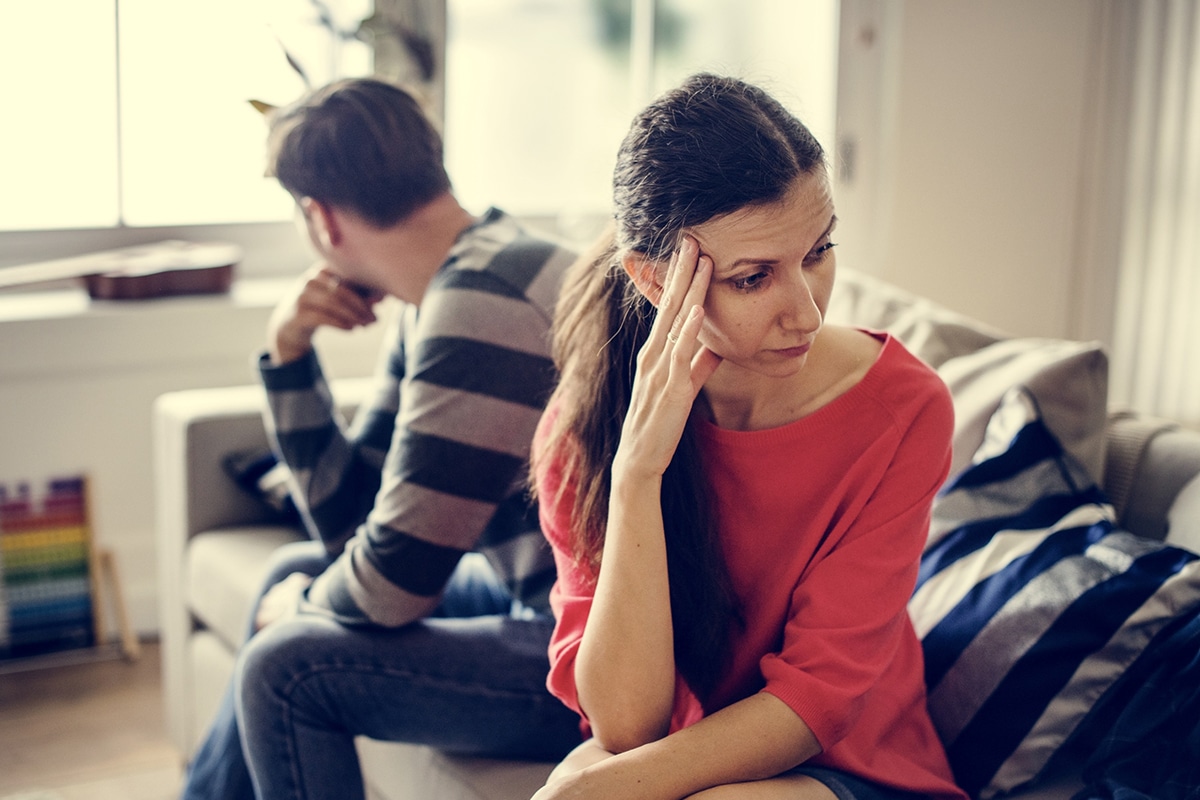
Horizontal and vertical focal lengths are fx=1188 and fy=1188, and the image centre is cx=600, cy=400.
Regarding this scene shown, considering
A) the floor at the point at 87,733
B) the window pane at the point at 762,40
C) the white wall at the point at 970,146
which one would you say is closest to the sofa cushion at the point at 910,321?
the floor at the point at 87,733

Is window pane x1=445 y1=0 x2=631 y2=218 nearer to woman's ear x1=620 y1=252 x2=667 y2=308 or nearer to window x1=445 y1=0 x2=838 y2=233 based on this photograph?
window x1=445 y1=0 x2=838 y2=233

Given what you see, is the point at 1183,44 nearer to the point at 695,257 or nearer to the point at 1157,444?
the point at 1157,444

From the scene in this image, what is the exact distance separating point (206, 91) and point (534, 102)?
0.82 metres

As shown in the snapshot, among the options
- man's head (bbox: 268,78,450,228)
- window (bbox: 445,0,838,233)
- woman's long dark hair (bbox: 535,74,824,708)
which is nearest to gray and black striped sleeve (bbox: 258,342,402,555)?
man's head (bbox: 268,78,450,228)

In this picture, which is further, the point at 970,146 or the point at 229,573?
the point at 970,146

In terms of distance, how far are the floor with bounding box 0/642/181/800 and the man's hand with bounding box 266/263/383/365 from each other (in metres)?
0.84

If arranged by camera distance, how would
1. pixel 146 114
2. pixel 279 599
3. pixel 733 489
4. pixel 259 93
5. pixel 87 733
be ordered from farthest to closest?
pixel 259 93 < pixel 146 114 < pixel 87 733 < pixel 279 599 < pixel 733 489

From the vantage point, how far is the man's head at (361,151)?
4.83ft

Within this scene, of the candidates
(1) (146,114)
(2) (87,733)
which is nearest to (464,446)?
(2) (87,733)

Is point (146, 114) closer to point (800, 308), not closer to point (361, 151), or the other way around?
point (361, 151)

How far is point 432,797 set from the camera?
1.36 meters

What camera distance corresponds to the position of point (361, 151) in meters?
1.47

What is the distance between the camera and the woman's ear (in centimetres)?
107

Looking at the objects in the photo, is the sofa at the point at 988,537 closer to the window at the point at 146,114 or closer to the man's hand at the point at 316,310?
the man's hand at the point at 316,310
